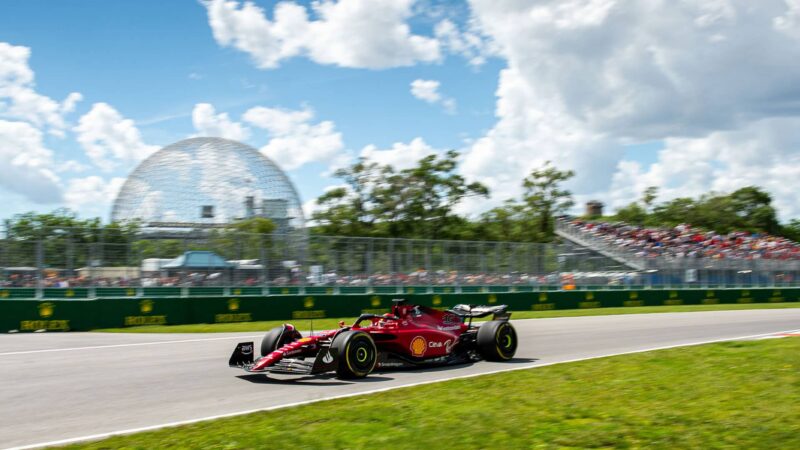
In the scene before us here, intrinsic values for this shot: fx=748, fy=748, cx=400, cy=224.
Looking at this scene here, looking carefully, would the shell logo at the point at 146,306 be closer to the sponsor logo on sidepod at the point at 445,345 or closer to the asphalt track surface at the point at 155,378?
the asphalt track surface at the point at 155,378

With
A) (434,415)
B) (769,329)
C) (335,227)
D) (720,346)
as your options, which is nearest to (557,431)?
(434,415)

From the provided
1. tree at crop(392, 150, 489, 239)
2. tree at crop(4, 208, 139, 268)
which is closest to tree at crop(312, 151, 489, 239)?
tree at crop(392, 150, 489, 239)

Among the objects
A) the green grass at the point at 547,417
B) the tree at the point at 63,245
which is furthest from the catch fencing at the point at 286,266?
the green grass at the point at 547,417

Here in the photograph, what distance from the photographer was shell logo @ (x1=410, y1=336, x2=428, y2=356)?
442 inches

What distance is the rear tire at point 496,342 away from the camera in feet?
39.4

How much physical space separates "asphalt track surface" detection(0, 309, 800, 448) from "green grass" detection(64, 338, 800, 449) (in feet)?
2.23

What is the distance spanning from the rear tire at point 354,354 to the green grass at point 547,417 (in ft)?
3.09

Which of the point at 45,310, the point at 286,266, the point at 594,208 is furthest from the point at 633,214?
the point at 45,310

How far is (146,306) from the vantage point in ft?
67.9

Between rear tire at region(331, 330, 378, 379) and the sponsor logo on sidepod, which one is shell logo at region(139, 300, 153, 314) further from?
rear tire at region(331, 330, 378, 379)

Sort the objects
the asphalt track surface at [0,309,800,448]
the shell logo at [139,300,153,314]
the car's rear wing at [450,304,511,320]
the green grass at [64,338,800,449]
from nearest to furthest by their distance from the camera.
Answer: the green grass at [64,338,800,449]
the asphalt track surface at [0,309,800,448]
the car's rear wing at [450,304,511,320]
the shell logo at [139,300,153,314]

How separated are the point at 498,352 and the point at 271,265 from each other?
1470 centimetres

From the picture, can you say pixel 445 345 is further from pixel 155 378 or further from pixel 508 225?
pixel 508 225

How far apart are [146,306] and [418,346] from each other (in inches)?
469
